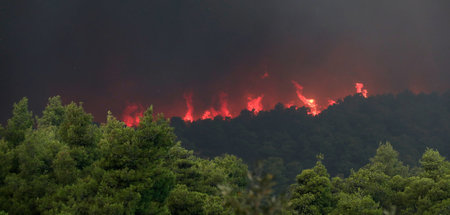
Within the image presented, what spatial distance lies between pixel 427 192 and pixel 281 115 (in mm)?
143566

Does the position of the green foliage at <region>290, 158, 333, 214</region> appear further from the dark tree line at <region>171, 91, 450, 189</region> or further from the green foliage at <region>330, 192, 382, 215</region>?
the dark tree line at <region>171, 91, 450, 189</region>

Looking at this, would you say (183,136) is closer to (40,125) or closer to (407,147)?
(407,147)

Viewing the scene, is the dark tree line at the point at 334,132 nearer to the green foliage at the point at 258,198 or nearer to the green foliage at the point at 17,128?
the green foliage at the point at 17,128

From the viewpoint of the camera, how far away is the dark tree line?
15225cm

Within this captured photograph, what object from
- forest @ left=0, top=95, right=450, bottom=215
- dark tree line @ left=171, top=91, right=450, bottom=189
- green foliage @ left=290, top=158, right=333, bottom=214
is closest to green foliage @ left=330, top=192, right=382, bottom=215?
forest @ left=0, top=95, right=450, bottom=215

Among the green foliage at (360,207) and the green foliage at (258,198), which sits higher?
the green foliage at (360,207)

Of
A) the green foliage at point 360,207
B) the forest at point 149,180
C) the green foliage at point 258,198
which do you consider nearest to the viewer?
the green foliage at point 258,198

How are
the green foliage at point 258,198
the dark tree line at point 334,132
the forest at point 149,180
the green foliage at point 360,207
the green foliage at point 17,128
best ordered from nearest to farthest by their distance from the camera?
1. the green foliage at point 258,198
2. the forest at point 149,180
3. the green foliage at point 17,128
4. the green foliage at point 360,207
5. the dark tree line at point 334,132

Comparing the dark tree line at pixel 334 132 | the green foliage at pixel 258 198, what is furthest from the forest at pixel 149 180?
the dark tree line at pixel 334 132

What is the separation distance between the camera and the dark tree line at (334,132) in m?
152

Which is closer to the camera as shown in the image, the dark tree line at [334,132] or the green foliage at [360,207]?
the green foliage at [360,207]

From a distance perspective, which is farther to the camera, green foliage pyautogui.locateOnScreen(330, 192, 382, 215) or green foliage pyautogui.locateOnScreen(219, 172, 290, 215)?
green foliage pyautogui.locateOnScreen(330, 192, 382, 215)

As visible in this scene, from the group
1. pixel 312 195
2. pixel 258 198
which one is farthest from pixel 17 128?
pixel 312 195

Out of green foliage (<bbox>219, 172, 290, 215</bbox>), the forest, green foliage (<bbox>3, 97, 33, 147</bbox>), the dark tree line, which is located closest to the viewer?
green foliage (<bbox>219, 172, 290, 215</bbox>)
